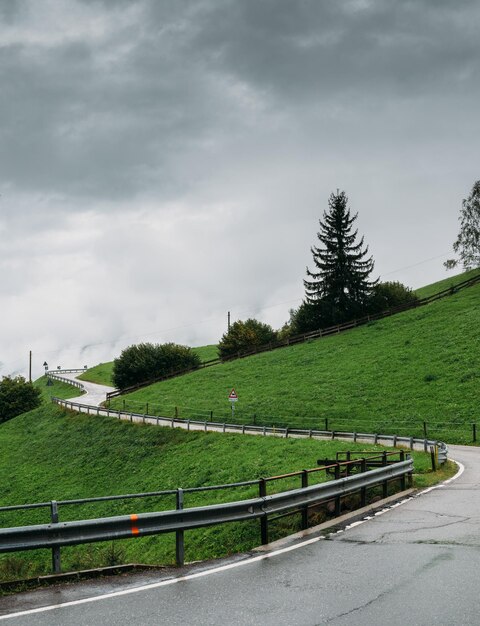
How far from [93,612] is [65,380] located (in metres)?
108

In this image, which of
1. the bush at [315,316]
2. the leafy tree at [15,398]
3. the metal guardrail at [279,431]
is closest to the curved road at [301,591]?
the metal guardrail at [279,431]

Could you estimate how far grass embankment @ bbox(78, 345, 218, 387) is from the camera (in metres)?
110

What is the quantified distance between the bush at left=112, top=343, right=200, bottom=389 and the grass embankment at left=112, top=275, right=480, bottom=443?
912 cm

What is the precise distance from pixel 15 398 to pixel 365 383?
4480 centimetres

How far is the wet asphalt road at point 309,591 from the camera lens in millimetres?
6867

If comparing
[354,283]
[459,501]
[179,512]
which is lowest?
[459,501]

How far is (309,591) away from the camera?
7.86m

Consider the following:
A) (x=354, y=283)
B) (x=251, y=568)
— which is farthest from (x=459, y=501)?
(x=354, y=283)

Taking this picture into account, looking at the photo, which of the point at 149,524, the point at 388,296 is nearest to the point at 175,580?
the point at 149,524

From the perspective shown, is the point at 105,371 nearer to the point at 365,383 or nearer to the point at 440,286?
the point at 440,286

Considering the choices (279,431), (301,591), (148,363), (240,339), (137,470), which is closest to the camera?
(301,591)

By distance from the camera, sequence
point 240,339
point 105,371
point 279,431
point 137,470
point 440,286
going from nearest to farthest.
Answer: point 137,470 → point 279,431 → point 240,339 → point 440,286 → point 105,371

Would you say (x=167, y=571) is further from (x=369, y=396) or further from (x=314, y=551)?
(x=369, y=396)

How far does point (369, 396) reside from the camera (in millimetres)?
47062
